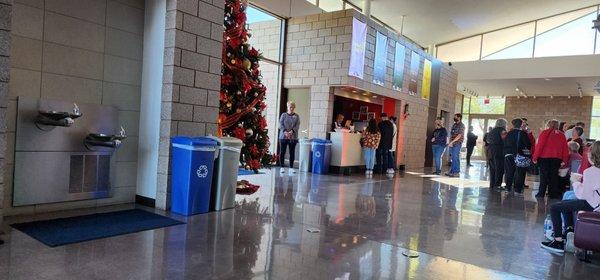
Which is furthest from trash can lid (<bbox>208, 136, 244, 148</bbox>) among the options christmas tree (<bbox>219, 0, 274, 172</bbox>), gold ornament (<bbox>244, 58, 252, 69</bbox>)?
gold ornament (<bbox>244, 58, 252, 69</bbox>)

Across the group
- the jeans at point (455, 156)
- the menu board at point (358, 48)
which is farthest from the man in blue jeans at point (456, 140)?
the menu board at point (358, 48)

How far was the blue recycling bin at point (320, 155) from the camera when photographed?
28.6ft

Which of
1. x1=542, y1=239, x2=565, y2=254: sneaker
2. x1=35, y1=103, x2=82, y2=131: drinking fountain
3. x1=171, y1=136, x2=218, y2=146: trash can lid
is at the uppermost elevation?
x1=35, y1=103, x2=82, y2=131: drinking fountain

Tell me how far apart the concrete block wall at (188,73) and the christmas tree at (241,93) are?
0.83 m

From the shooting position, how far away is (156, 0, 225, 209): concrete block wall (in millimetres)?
4336

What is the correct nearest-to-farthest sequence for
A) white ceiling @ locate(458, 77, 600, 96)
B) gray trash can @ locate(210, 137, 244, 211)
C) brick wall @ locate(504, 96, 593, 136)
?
gray trash can @ locate(210, 137, 244, 211) < white ceiling @ locate(458, 77, 600, 96) < brick wall @ locate(504, 96, 593, 136)

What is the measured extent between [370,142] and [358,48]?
2.05 meters

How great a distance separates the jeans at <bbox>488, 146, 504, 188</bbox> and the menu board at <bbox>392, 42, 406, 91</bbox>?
3362 millimetres

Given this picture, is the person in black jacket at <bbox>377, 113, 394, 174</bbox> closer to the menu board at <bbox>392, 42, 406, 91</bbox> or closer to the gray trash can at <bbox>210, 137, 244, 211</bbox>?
the menu board at <bbox>392, 42, 406, 91</bbox>

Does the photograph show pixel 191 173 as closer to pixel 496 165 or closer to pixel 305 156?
pixel 305 156

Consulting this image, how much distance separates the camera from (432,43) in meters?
16.9

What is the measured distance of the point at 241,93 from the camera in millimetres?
5773

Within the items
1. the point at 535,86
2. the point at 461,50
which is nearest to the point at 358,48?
the point at 461,50

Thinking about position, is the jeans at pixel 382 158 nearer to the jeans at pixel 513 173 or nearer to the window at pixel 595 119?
the jeans at pixel 513 173
